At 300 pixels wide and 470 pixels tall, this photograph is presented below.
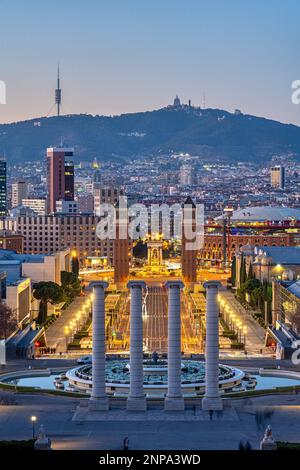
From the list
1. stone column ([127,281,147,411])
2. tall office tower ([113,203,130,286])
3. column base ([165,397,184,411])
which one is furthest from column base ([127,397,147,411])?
tall office tower ([113,203,130,286])

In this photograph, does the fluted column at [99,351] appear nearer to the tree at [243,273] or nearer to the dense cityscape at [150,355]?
the dense cityscape at [150,355]

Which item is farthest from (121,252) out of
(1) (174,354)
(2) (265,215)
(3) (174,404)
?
(1) (174,354)

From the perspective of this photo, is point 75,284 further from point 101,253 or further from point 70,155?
point 70,155

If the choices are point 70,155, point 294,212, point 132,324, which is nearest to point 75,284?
point 132,324

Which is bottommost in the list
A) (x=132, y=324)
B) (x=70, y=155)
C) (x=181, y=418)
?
(x=181, y=418)

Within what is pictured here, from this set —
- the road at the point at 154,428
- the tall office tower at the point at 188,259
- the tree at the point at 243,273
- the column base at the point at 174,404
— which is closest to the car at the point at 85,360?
the road at the point at 154,428
